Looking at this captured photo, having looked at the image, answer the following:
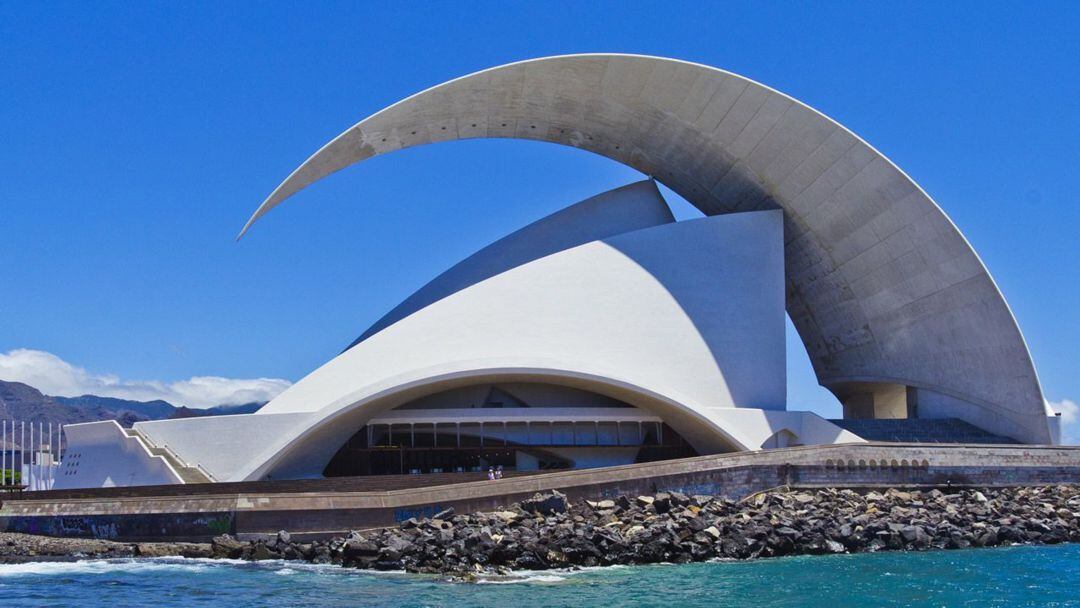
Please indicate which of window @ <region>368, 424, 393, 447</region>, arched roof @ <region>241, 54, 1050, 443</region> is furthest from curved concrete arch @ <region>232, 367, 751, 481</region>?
arched roof @ <region>241, 54, 1050, 443</region>

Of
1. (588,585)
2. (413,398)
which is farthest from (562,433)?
(588,585)

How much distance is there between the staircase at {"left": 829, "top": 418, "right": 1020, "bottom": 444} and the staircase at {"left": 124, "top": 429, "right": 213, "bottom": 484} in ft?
55.7

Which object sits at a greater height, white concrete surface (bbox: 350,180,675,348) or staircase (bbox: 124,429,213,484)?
white concrete surface (bbox: 350,180,675,348)

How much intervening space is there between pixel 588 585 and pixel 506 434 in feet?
43.0

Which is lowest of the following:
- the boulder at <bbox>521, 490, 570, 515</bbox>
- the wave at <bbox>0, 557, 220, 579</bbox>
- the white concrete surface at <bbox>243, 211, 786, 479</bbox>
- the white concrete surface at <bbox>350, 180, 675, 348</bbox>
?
the wave at <bbox>0, 557, 220, 579</bbox>

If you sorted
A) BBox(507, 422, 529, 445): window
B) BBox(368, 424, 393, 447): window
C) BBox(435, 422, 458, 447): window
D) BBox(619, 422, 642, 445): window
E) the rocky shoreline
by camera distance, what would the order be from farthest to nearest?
BBox(619, 422, 642, 445): window, BBox(507, 422, 529, 445): window, BBox(435, 422, 458, 447): window, BBox(368, 424, 393, 447): window, the rocky shoreline

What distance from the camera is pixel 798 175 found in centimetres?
3170

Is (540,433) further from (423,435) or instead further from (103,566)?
(103,566)

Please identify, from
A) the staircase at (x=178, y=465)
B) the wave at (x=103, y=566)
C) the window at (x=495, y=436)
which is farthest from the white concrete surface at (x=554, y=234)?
the wave at (x=103, y=566)

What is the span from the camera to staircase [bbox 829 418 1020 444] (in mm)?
30861

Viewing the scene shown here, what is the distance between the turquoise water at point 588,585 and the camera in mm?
15281

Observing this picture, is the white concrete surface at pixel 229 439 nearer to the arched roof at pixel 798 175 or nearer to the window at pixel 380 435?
the window at pixel 380 435

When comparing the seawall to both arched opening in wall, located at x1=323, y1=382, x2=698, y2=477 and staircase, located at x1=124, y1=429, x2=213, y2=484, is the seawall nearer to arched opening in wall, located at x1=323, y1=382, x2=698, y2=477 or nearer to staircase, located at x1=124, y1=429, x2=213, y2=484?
staircase, located at x1=124, y1=429, x2=213, y2=484

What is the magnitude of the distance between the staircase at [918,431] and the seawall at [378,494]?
163 inches
